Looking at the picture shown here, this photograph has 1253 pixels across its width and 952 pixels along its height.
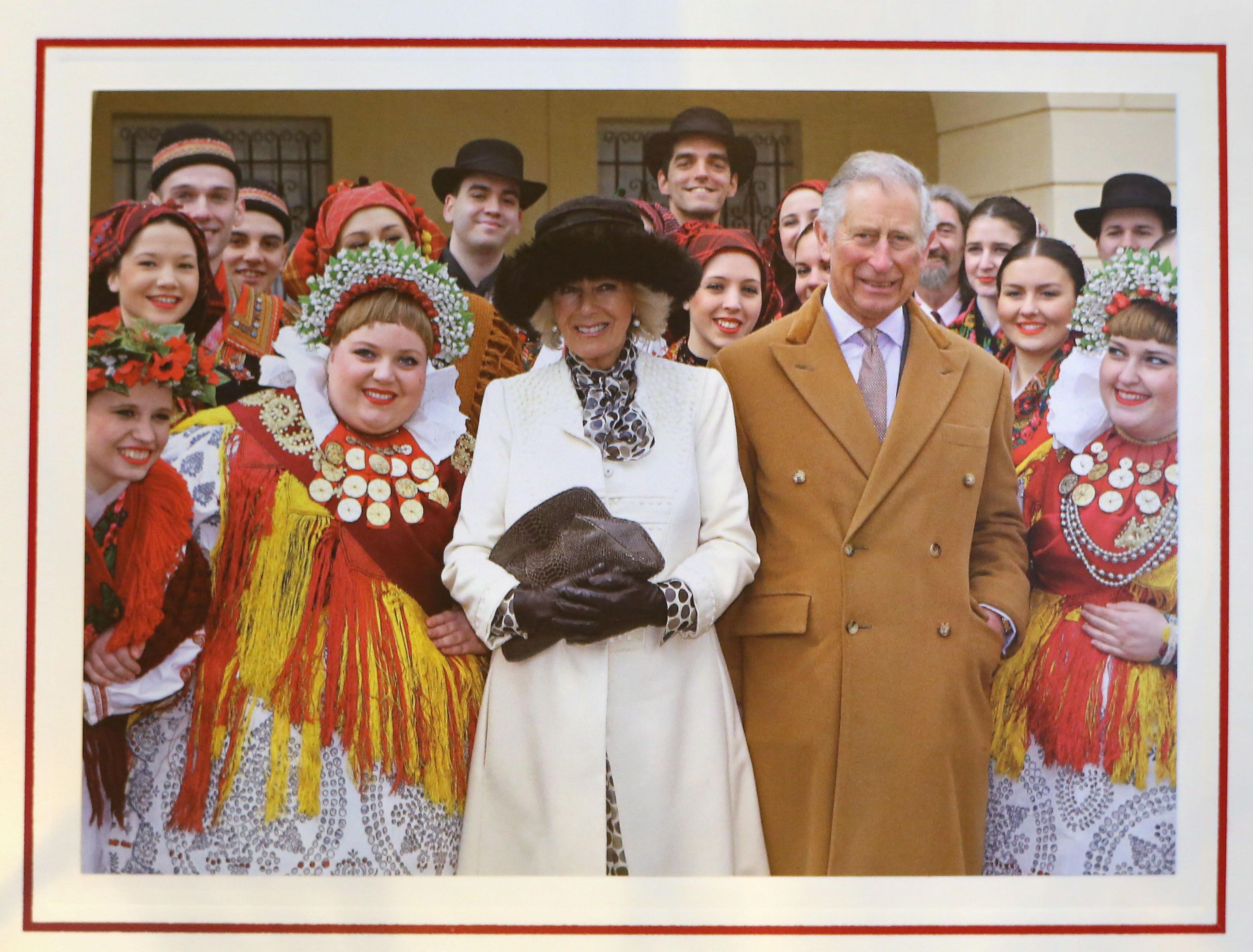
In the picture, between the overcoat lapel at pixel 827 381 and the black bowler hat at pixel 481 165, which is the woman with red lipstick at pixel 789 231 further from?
the black bowler hat at pixel 481 165

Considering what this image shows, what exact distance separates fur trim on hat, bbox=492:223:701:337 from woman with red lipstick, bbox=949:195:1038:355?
620 mm

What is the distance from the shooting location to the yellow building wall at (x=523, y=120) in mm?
2842

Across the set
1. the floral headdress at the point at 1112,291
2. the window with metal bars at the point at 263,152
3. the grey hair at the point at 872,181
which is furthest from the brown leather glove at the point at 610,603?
the floral headdress at the point at 1112,291

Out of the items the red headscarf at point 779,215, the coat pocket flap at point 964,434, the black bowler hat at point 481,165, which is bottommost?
the coat pocket flap at point 964,434

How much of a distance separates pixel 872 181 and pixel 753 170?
0.26 meters

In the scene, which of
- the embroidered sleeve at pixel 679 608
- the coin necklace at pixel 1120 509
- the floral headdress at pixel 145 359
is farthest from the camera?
the coin necklace at pixel 1120 509

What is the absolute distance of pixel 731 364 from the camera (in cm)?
285

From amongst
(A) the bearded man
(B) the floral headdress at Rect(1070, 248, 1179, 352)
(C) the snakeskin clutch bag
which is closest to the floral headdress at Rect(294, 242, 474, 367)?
(C) the snakeskin clutch bag

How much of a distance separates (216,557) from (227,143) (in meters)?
0.90

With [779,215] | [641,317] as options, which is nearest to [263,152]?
[641,317]

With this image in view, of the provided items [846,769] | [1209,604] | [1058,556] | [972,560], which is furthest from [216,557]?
[1209,604]

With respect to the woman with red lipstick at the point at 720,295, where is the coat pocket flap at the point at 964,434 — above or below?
below

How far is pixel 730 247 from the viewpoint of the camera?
2.87 meters

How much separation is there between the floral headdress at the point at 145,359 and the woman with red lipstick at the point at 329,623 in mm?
91
